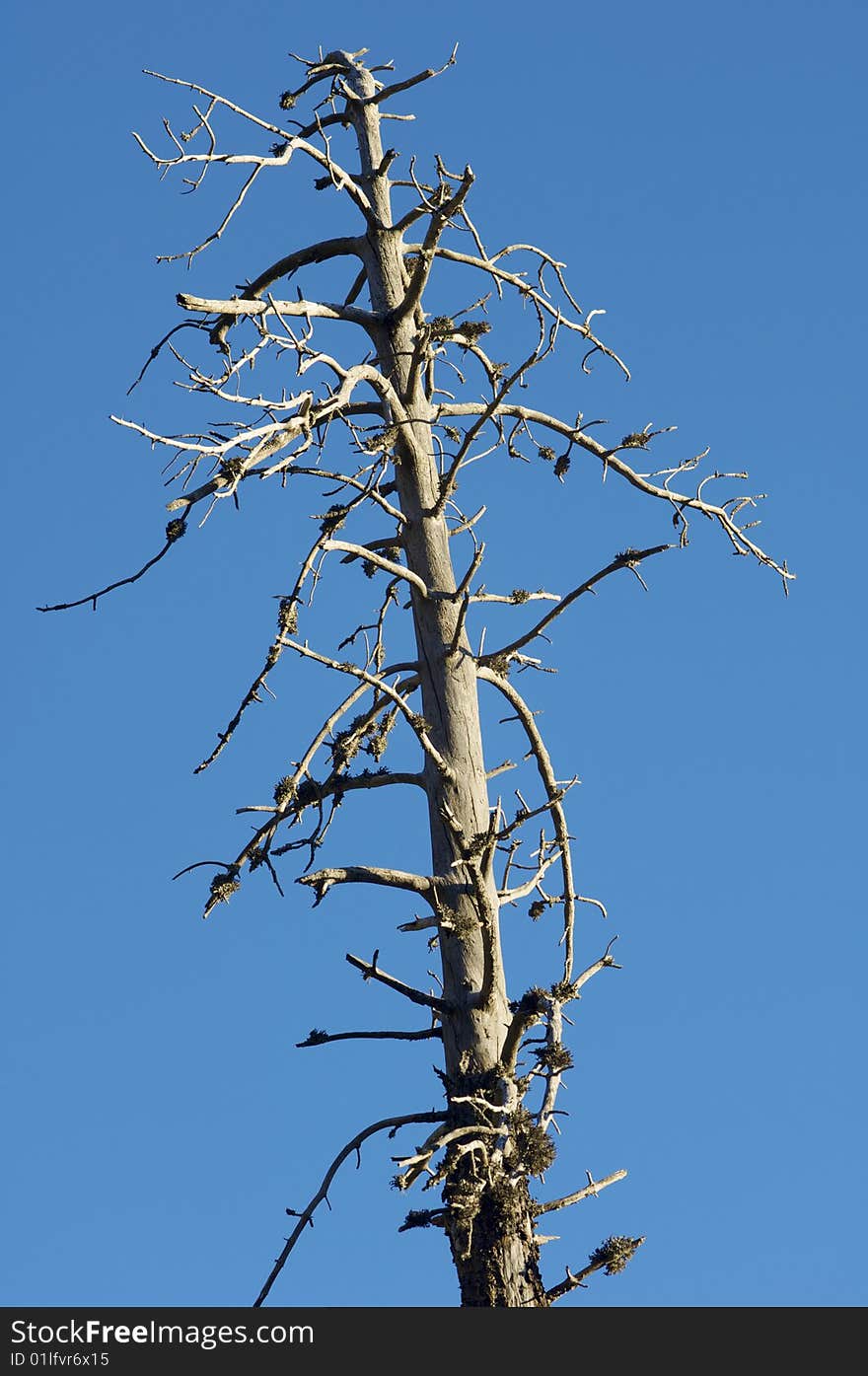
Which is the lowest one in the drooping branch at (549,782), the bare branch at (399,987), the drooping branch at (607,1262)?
the drooping branch at (607,1262)

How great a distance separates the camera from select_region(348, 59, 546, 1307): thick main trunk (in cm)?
768

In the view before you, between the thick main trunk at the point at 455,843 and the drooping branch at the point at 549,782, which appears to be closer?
the thick main trunk at the point at 455,843

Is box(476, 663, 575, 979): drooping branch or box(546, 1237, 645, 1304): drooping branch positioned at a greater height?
box(476, 663, 575, 979): drooping branch

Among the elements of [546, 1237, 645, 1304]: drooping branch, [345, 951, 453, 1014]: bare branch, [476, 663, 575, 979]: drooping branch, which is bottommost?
[546, 1237, 645, 1304]: drooping branch

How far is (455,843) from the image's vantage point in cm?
834

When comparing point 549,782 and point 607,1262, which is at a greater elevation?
point 549,782

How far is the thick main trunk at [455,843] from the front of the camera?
768cm

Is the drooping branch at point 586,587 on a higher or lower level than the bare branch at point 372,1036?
higher

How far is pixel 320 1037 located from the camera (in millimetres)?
8125

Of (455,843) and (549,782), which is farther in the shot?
(549,782)

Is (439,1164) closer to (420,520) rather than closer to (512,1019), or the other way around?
(512,1019)

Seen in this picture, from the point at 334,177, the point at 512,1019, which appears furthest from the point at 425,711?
the point at 334,177

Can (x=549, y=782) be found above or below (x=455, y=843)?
above
